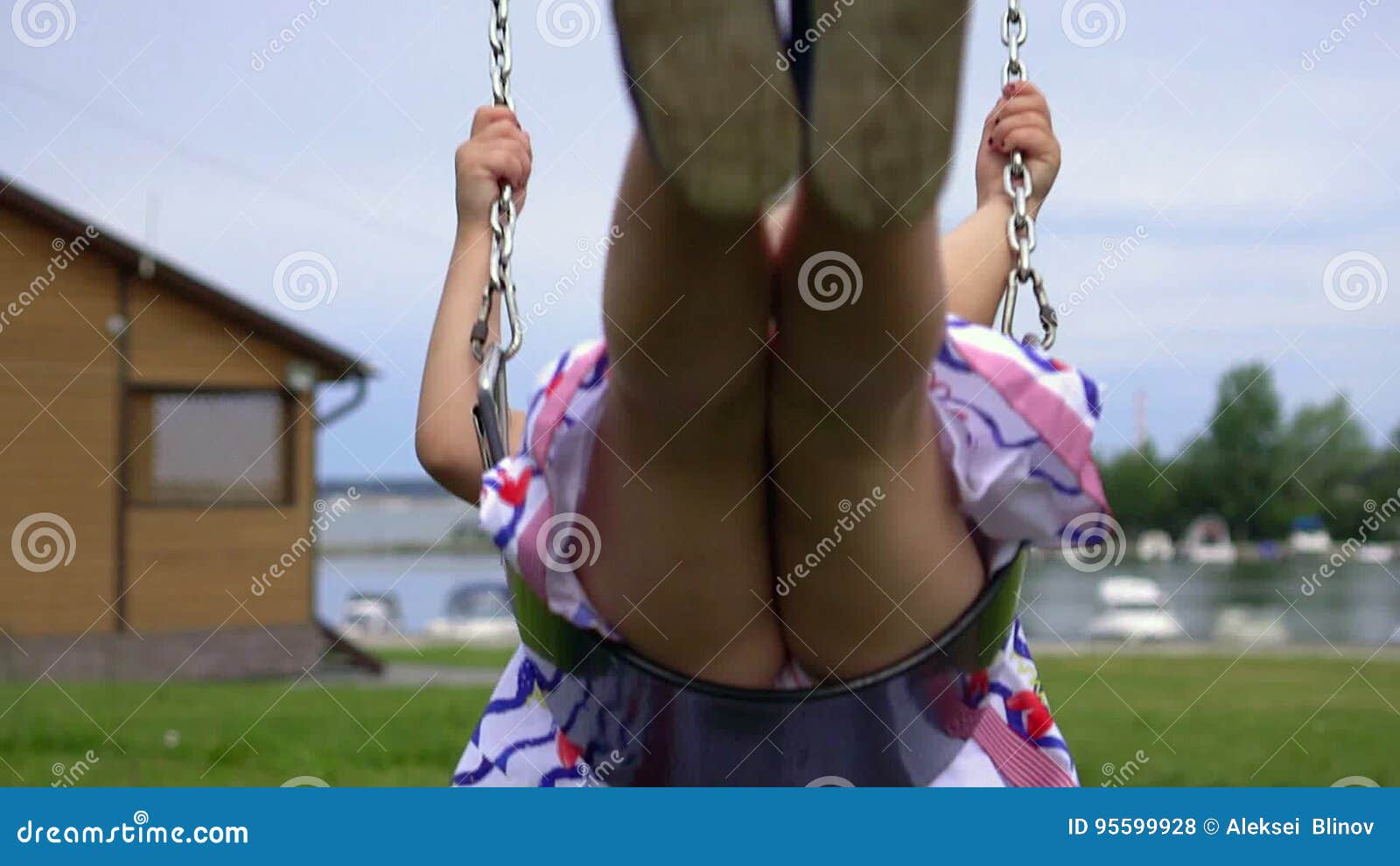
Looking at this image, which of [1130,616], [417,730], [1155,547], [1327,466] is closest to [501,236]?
[417,730]

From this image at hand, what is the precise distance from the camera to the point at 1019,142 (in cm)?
147

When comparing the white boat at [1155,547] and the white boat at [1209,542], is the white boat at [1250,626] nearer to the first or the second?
the white boat at [1209,542]

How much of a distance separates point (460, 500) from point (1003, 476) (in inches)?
26.0

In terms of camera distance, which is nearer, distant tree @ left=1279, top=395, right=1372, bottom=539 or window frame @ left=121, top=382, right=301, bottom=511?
window frame @ left=121, top=382, right=301, bottom=511

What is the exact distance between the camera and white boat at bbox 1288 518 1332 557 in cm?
1642

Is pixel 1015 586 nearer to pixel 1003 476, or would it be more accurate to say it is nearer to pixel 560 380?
pixel 1003 476

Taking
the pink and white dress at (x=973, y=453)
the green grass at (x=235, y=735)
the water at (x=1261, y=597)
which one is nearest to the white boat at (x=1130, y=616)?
the water at (x=1261, y=597)

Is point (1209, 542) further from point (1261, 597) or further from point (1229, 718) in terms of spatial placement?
point (1229, 718)

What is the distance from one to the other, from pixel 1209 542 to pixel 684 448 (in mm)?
16743

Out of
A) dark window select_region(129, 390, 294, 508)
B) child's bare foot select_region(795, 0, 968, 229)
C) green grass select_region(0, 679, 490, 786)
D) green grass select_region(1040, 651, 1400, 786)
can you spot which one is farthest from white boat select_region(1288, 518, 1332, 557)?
child's bare foot select_region(795, 0, 968, 229)

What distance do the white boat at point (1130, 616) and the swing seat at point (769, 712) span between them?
12.9 metres

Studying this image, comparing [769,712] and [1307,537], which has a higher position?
[769,712]

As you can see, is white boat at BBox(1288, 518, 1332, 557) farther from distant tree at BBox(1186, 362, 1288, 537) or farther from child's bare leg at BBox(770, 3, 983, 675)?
child's bare leg at BBox(770, 3, 983, 675)

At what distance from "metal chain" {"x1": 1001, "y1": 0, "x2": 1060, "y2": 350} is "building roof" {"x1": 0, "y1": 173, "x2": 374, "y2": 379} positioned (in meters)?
8.14
